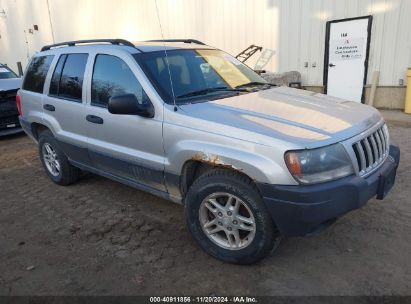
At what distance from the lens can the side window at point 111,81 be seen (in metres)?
3.56

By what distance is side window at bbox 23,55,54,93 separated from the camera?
16.0 feet

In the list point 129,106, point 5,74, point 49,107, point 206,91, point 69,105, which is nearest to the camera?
point 129,106

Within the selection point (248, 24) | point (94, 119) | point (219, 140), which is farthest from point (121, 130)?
point (248, 24)

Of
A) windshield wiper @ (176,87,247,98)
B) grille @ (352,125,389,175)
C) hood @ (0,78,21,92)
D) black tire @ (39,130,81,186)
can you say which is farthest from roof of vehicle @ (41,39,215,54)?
hood @ (0,78,21,92)

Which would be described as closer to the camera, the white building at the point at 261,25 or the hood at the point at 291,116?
the hood at the point at 291,116

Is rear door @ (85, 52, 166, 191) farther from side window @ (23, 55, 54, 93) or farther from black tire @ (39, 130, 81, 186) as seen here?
→ side window @ (23, 55, 54, 93)

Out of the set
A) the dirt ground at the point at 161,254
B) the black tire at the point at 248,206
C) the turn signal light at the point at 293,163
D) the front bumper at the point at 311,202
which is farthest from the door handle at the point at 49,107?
the turn signal light at the point at 293,163

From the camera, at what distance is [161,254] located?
3.32m

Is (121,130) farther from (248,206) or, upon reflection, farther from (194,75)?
(248,206)

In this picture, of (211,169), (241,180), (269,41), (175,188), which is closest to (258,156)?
(241,180)

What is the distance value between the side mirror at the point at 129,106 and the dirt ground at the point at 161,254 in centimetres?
122

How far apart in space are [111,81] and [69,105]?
2.63 feet

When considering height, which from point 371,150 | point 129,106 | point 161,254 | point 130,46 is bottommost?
point 161,254

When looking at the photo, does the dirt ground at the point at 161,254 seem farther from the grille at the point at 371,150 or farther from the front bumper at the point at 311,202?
the grille at the point at 371,150
